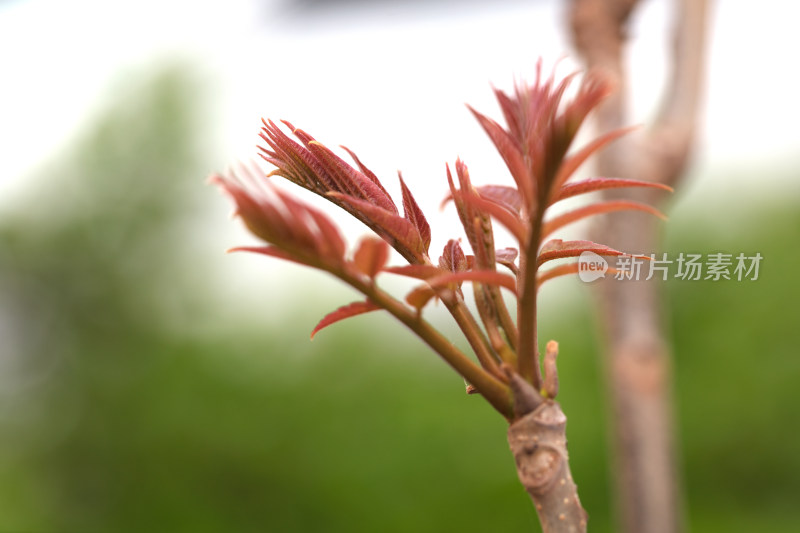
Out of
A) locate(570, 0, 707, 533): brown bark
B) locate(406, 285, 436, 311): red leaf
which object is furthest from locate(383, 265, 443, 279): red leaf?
locate(570, 0, 707, 533): brown bark

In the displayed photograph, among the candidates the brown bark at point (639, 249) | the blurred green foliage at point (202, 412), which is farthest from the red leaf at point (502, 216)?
the blurred green foliage at point (202, 412)

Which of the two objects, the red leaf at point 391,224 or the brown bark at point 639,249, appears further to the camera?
the brown bark at point 639,249

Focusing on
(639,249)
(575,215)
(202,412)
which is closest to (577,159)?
(575,215)

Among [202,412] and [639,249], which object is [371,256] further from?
[202,412]

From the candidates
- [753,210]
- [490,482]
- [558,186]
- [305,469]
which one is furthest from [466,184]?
[753,210]

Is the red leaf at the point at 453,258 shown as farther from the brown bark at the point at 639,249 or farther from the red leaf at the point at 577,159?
the brown bark at the point at 639,249

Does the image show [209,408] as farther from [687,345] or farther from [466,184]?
[466,184]
